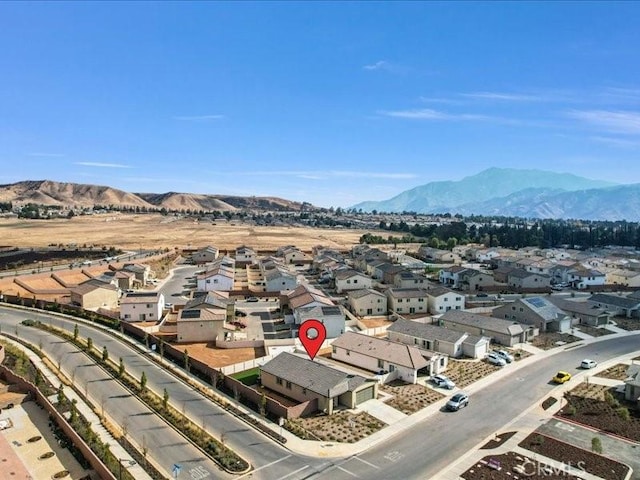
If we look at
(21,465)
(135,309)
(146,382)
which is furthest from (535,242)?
(21,465)

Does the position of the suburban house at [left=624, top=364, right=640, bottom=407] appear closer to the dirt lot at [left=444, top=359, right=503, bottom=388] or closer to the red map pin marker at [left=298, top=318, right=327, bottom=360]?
the dirt lot at [left=444, top=359, right=503, bottom=388]

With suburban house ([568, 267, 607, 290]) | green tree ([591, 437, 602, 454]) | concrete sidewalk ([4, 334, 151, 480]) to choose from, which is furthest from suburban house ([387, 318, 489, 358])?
suburban house ([568, 267, 607, 290])

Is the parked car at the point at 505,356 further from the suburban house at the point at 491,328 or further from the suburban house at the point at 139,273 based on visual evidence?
the suburban house at the point at 139,273

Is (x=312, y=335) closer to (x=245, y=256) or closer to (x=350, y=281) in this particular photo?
(x=350, y=281)

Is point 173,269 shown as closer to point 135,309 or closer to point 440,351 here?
point 135,309

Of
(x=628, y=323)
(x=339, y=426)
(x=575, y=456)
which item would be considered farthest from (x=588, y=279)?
(x=339, y=426)

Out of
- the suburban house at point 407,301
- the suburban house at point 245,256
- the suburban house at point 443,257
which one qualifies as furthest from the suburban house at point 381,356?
the suburban house at point 443,257
